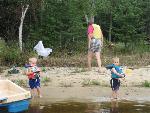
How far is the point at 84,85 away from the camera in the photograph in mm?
13477

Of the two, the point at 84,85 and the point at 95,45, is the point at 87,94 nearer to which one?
the point at 84,85

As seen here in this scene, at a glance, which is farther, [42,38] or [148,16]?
[148,16]

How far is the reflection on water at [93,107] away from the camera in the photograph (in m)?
10.3

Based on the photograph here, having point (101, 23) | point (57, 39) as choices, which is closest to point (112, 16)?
point (101, 23)

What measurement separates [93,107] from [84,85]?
9.15 feet

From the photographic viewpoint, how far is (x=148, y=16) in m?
27.4

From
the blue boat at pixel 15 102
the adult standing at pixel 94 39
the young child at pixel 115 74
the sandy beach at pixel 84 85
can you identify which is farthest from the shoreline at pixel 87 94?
the adult standing at pixel 94 39

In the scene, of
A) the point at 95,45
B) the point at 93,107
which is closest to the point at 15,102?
the point at 93,107

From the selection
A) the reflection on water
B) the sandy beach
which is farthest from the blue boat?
the sandy beach

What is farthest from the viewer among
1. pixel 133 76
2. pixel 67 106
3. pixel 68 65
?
pixel 68 65

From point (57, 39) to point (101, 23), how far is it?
598 cm

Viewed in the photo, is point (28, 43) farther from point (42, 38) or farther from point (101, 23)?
point (101, 23)

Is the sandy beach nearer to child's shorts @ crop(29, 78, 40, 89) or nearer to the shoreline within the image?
the shoreline

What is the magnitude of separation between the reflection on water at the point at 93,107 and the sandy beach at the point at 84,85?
0.53 m
